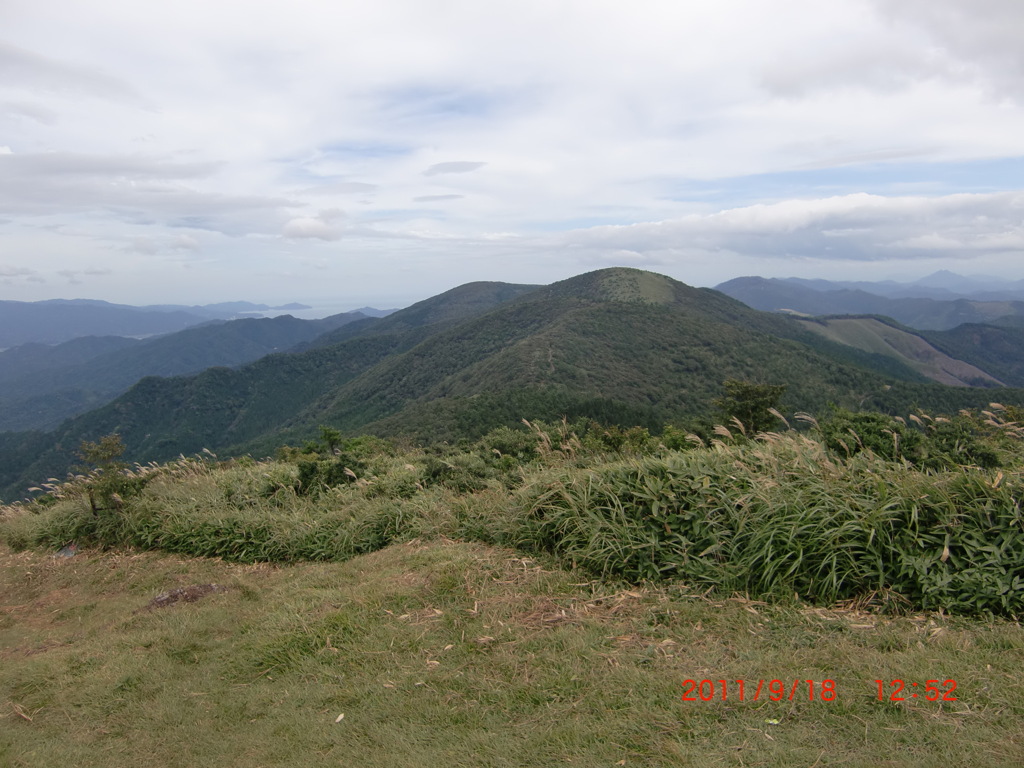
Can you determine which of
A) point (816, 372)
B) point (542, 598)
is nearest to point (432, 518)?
point (542, 598)

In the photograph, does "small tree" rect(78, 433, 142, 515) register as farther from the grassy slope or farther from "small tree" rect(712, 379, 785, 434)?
the grassy slope

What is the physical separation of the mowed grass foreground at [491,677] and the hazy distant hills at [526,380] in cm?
2549

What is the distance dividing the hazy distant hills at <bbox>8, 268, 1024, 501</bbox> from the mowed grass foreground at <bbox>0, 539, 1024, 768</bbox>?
25486mm

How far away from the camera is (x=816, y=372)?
231ft

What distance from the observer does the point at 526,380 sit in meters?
58.9

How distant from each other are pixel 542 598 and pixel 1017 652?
268 centimetres

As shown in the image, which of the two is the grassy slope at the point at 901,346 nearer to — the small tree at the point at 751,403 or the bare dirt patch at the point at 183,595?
the small tree at the point at 751,403

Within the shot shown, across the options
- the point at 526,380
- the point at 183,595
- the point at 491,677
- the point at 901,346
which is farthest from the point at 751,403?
the point at 901,346

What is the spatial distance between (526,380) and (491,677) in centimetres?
5582

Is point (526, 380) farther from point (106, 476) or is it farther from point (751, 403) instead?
point (106, 476)

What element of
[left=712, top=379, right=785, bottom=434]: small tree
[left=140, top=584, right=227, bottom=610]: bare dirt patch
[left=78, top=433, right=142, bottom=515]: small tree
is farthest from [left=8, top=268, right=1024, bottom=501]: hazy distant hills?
[left=140, top=584, right=227, bottom=610]: bare dirt patch

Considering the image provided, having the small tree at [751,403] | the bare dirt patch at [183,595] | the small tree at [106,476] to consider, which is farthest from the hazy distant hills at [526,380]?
the bare dirt patch at [183,595]

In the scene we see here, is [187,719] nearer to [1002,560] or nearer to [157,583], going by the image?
[157,583]

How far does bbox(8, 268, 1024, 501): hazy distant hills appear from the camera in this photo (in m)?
55.5
